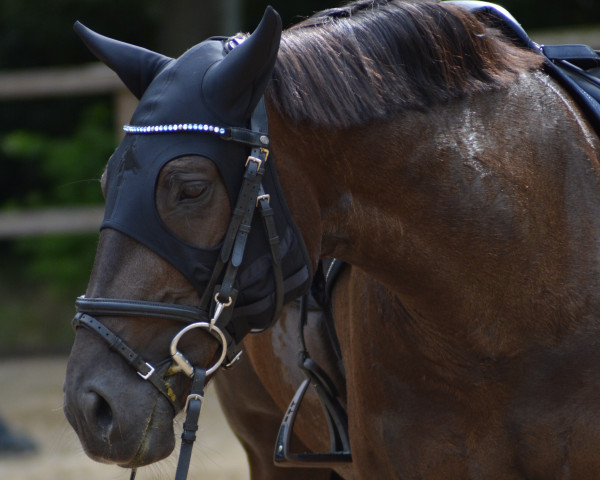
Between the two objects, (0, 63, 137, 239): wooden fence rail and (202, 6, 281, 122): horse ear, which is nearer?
(202, 6, 281, 122): horse ear

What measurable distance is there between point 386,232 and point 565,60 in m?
0.71

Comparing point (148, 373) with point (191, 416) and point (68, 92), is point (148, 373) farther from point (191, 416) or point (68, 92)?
point (68, 92)

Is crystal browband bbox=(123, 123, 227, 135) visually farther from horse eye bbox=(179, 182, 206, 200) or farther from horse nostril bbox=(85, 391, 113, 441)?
horse nostril bbox=(85, 391, 113, 441)

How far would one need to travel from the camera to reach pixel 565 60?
88.0 inches

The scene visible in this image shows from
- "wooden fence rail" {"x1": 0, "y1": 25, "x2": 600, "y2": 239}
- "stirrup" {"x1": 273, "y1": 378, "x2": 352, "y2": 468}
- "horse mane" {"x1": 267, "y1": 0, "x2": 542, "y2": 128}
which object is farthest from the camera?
"wooden fence rail" {"x1": 0, "y1": 25, "x2": 600, "y2": 239}

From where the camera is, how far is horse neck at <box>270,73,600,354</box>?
1884 mm

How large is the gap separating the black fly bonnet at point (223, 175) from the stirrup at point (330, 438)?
698 millimetres

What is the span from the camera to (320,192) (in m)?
Result: 1.86

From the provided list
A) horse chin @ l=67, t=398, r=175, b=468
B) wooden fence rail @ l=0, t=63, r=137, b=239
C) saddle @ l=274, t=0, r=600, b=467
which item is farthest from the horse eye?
wooden fence rail @ l=0, t=63, r=137, b=239

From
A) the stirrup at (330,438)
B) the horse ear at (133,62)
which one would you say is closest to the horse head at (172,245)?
the horse ear at (133,62)

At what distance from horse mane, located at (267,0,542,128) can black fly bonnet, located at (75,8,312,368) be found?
13 centimetres

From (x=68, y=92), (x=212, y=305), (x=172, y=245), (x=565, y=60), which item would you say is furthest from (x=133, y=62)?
(x=68, y=92)

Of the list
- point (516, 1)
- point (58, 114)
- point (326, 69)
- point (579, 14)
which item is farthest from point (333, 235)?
point (58, 114)

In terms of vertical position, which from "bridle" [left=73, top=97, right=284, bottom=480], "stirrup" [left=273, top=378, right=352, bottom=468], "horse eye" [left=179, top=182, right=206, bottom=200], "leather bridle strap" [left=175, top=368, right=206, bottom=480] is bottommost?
"stirrup" [left=273, top=378, right=352, bottom=468]
